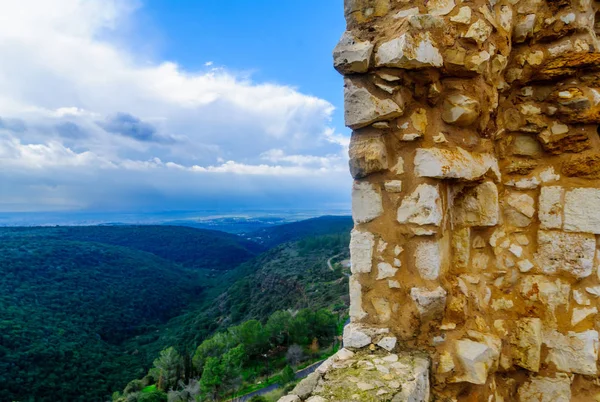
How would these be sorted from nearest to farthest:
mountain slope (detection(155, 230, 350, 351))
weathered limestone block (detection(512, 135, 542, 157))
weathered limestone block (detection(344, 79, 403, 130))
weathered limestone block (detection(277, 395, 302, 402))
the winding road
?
weathered limestone block (detection(277, 395, 302, 402)), weathered limestone block (detection(344, 79, 403, 130)), weathered limestone block (detection(512, 135, 542, 157)), the winding road, mountain slope (detection(155, 230, 350, 351))

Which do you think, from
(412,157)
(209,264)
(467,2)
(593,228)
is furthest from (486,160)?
(209,264)

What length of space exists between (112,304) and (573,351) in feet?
184

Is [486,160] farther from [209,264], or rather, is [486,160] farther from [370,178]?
[209,264]

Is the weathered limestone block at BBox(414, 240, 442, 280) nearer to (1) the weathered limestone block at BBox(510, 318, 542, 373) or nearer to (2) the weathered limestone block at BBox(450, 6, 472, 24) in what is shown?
(1) the weathered limestone block at BBox(510, 318, 542, 373)

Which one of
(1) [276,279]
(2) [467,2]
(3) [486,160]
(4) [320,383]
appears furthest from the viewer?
(1) [276,279]

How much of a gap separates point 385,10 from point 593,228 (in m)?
1.80

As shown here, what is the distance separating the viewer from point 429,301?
2008 millimetres

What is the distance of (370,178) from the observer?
222cm

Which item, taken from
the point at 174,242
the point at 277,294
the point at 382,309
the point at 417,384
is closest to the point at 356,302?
the point at 382,309

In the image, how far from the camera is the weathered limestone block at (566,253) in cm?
212

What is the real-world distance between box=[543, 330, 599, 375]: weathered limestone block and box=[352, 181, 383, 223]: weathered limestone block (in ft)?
4.23

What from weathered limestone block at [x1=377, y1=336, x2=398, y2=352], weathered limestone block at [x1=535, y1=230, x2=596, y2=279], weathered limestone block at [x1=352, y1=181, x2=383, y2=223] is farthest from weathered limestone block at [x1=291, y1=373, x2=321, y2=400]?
weathered limestone block at [x1=535, y1=230, x2=596, y2=279]

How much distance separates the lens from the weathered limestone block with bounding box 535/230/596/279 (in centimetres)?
212

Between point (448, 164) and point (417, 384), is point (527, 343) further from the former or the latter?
point (448, 164)
